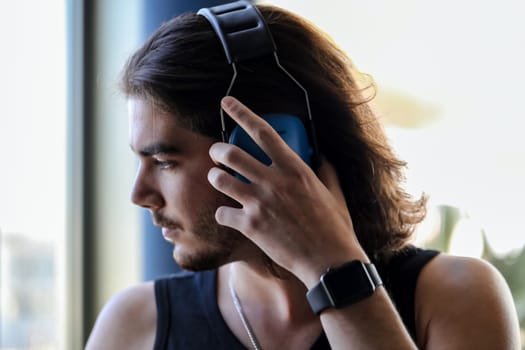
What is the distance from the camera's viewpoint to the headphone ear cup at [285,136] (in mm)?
1012

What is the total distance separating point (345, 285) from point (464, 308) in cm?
23

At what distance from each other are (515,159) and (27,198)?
3.92ft

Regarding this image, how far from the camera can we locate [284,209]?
38.4 inches

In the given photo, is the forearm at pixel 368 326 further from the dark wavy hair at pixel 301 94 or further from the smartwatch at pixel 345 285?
the dark wavy hair at pixel 301 94

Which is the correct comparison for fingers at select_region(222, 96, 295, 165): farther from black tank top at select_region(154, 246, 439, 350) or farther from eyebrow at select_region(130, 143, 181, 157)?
black tank top at select_region(154, 246, 439, 350)

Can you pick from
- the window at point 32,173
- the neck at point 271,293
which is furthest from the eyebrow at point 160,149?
the window at point 32,173

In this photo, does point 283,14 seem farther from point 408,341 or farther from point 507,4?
point 507,4

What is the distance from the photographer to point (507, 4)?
5.45 feet

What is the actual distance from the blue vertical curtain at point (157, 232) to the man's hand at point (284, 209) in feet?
2.17

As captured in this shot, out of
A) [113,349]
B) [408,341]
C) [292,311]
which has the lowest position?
[113,349]

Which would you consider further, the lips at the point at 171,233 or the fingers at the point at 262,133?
the lips at the point at 171,233

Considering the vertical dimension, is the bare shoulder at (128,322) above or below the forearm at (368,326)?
below

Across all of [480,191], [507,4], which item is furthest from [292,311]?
[507,4]

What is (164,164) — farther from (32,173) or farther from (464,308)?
(32,173)
